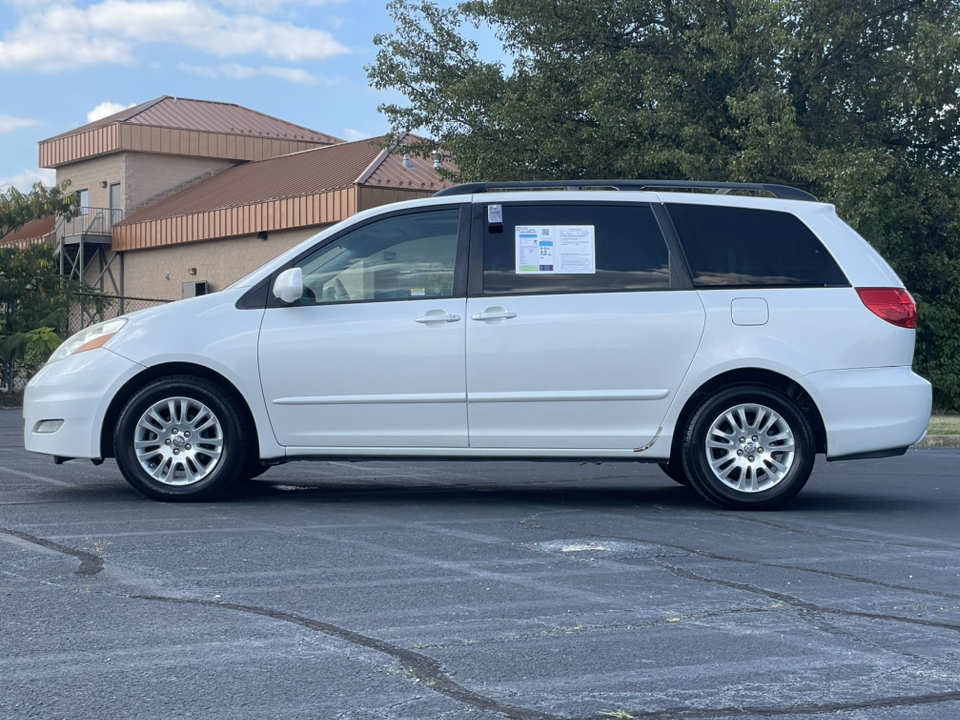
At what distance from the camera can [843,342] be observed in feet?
24.7

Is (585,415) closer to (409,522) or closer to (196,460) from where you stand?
(409,522)

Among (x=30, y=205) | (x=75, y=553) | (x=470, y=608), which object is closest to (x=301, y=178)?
(x=30, y=205)

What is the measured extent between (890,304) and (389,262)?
3.00 m

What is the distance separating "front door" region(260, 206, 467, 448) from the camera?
294 inches

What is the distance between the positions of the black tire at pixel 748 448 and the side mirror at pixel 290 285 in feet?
7.99

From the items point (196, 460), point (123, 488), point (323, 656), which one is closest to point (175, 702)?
point (323, 656)

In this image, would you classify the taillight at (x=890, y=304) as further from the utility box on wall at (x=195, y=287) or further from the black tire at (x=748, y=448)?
the utility box on wall at (x=195, y=287)

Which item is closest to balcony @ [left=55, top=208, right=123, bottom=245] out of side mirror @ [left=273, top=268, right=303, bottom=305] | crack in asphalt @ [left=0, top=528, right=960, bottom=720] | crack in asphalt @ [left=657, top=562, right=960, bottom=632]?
side mirror @ [left=273, top=268, right=303, bottom=305]

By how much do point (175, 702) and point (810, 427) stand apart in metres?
4.99

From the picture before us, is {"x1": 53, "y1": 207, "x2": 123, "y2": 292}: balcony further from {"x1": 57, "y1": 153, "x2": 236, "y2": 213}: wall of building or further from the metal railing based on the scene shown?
{"x1": 57, "y1": 153, "x2": 236, "y2": 213}: wall of building

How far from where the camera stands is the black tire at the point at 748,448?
24.7 feet

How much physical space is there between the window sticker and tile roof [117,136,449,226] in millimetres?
20382

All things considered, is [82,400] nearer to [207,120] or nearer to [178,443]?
[178,443]

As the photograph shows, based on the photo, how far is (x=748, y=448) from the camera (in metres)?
7.58
